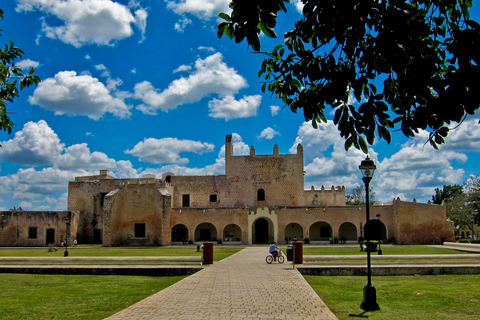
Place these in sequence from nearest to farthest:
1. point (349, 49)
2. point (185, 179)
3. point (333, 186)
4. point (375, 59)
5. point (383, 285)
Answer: point (375, 59) → point (349, 49) → point (383, 285) → point (185, 179) → point (333, 186)

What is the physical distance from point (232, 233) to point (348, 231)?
10.6 meters

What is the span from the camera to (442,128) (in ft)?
12.7

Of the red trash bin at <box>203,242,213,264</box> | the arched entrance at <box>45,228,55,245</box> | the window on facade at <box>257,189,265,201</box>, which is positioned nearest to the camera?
the red trash bin at <box>203,242,213,264</box>

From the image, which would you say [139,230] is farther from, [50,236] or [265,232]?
[265,232]

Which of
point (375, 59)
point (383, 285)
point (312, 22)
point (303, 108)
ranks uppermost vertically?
point (312, 22)

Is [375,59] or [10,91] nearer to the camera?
[375,59]

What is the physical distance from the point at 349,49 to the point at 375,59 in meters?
0.34

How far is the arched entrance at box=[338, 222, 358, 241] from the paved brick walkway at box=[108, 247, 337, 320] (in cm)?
2674

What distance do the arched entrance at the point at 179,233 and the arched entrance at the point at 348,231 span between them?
14.3m

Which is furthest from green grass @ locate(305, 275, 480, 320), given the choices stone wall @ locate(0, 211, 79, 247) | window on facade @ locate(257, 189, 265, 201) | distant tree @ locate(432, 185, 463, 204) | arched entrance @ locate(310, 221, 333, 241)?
distant tree @ locate(432, 185, 463, 204)

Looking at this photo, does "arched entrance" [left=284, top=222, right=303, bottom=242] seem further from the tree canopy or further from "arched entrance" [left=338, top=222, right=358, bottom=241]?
the tree canopy

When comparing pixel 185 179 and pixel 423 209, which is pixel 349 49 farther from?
pixel 185 179

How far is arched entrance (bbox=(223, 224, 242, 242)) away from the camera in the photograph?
127 feet

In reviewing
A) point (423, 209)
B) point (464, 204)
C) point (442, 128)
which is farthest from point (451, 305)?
point (464, 204)
